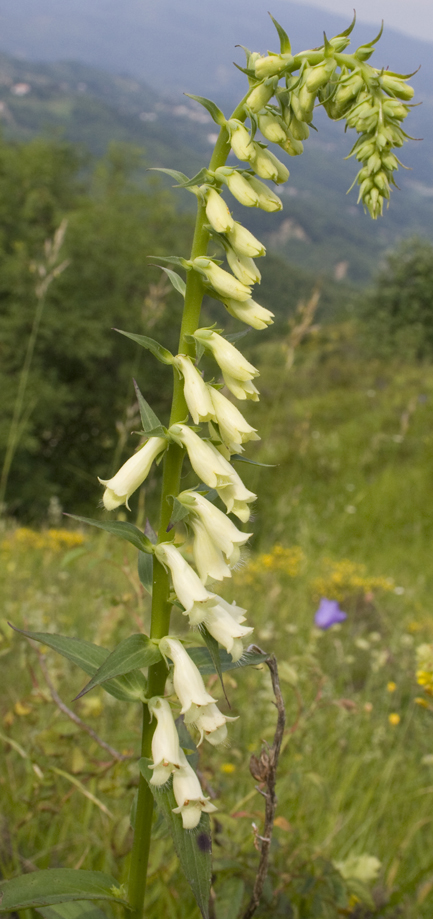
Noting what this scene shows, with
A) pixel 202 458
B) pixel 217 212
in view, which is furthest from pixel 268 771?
pixel 217 212

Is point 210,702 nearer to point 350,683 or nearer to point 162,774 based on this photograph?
point 162,774

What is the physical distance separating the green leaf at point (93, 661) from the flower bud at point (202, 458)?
0.45 meters

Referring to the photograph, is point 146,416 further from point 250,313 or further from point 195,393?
point 250,313

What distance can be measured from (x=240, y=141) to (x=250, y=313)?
355 mm

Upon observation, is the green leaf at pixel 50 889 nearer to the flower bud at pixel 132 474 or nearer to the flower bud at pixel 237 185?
the flower bud at pixel 132 474

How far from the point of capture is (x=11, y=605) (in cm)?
406

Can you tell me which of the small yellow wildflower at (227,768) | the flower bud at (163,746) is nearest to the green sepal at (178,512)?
the flower bud at (163,746)

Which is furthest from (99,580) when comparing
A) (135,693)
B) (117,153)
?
(117,153)

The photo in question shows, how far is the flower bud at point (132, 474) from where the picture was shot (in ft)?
4.45

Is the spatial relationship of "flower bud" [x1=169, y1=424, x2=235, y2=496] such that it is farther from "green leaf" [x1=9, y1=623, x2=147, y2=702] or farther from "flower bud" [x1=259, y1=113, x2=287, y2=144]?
"flower bud" [x1=259, y1=113, x2=287, y2=144]

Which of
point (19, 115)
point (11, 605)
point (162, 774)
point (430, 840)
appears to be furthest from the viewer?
point (19, 115)

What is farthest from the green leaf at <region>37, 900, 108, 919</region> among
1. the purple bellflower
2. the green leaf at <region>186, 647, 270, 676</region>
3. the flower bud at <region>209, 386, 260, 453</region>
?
the purple bellflower

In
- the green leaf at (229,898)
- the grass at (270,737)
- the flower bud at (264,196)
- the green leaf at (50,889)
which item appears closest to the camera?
the green leaf at (50,889)

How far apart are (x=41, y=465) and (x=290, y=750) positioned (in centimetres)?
2135
